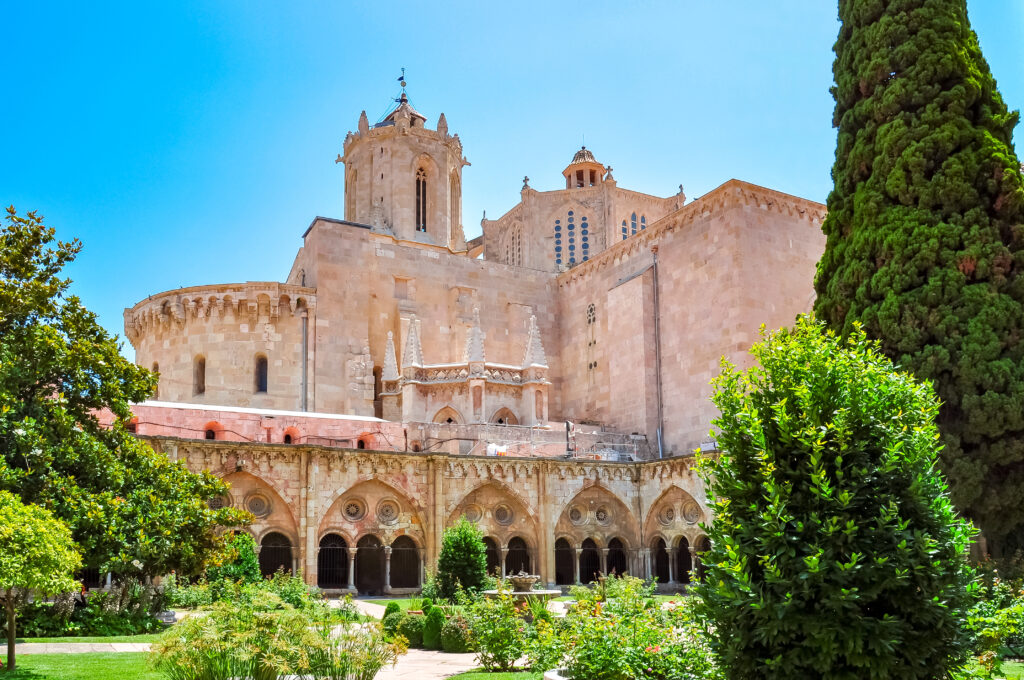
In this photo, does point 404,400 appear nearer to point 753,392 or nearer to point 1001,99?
point 1001,99

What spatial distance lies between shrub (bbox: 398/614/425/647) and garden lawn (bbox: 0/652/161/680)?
13.2 feet

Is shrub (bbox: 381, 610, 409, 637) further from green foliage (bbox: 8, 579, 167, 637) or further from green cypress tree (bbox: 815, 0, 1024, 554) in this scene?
green cypress tree (bbox: 815, 0, 1024, 554)

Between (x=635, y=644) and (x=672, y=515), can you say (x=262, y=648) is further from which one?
(x=672, y=515)

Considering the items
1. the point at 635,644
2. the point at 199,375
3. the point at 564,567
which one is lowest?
the point at 564,567

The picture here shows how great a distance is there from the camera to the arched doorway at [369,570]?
87.6 feet

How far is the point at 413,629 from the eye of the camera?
1461cm

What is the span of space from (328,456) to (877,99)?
15.5 metres

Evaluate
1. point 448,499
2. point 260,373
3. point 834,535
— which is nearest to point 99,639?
point 448,499

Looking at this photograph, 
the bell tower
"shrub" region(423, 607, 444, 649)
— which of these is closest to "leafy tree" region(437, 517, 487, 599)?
"shrub" region(423, 607, 444, 649)

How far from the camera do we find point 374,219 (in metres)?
37.5

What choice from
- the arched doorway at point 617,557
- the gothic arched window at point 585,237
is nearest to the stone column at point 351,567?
the arched doorway at point 617,557

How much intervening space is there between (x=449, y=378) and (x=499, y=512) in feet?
17.5

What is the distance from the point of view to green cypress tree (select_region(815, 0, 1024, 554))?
15.3 metres

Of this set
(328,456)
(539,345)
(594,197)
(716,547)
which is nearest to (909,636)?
(716,547)
